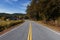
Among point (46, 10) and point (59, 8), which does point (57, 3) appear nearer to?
point (59, 8)

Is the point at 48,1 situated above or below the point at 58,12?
above

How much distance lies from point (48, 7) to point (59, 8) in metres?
3.57

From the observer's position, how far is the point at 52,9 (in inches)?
1951

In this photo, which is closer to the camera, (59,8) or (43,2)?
(59,8)

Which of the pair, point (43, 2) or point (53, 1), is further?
point (43, 2)

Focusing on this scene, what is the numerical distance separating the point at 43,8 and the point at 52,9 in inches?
282

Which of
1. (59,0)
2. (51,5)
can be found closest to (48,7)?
(51,5)

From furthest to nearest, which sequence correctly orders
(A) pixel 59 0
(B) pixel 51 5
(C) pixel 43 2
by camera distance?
1. (C) pixel 43 2
2. (B) pixel 51 5
3. (A) pixel 59 0

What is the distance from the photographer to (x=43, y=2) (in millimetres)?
56125

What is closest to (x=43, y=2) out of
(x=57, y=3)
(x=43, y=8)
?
(x=43, y=8)

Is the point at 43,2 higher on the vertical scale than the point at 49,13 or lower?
higher

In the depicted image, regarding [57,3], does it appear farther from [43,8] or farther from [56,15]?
[43,8]

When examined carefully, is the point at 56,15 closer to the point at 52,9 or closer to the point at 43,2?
the point at 52,9

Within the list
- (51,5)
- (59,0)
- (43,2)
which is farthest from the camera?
(43,2)
